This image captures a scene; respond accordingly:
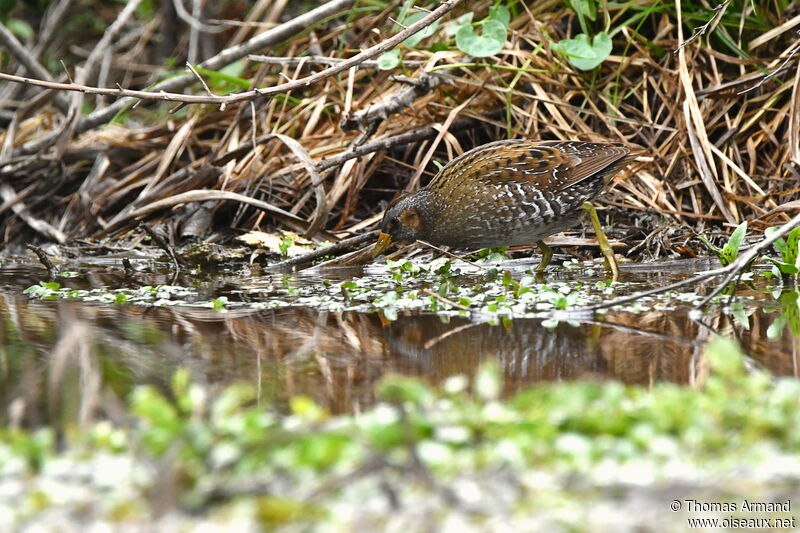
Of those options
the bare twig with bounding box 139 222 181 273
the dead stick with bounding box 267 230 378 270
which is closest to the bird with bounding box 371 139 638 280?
the dead stick with bounding box 267 230 378 270

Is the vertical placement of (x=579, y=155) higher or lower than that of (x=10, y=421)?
higher

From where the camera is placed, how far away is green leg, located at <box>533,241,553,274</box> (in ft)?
15.1

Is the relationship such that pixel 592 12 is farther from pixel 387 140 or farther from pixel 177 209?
pixel 177 209

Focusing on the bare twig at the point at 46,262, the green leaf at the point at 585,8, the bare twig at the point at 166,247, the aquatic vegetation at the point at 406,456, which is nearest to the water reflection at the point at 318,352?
the aquatic vegetation at the point at 406,456

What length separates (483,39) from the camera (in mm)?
5133

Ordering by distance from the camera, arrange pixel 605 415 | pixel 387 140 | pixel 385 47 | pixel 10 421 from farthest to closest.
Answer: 1. pixel 387 140
2. pixel 385 47
3. pixel 10 421
4. pixel 605 415

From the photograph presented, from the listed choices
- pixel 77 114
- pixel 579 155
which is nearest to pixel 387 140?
pixel 579 155

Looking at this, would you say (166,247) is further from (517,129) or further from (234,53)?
(517,129)

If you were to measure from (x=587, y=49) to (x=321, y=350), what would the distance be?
305 centimetres

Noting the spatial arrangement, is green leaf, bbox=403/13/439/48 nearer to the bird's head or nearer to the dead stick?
the bird's head

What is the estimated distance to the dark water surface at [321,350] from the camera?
2.36 metres

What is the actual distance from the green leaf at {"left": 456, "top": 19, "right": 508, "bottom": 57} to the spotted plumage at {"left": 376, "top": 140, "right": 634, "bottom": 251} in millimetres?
641

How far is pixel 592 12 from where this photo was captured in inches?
215

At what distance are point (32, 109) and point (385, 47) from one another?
4.02 m
